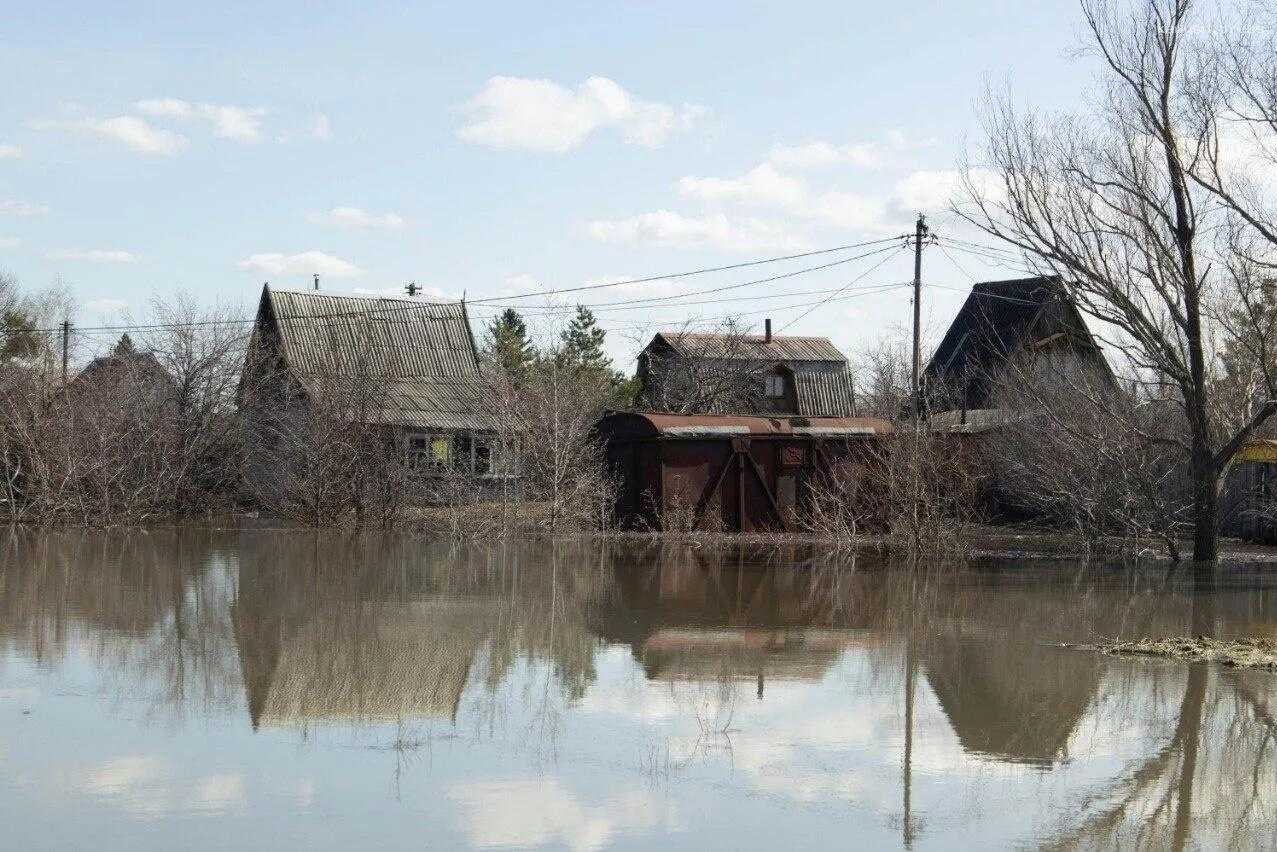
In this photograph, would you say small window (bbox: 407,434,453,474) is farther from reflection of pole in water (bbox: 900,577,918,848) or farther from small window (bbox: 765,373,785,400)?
reflection of pole in water (bbox: 900,577,918,848)

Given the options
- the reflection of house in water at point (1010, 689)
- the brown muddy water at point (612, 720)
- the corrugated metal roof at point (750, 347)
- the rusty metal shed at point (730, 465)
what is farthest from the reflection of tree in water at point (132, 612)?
the corrugated metal roof at point (750, 347)

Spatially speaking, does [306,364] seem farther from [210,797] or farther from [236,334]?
[210,797]

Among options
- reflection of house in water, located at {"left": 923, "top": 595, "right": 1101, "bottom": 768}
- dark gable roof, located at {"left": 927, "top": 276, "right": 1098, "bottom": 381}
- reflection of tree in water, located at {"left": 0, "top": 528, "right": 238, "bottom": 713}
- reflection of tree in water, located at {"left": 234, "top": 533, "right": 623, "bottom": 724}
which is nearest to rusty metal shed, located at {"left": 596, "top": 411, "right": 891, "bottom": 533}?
reflection of tree in water, located at {"left": 234, "top": 533, "right": 623, "bottom": 724}

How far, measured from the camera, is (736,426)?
3159cm

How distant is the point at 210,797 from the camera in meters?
7.73

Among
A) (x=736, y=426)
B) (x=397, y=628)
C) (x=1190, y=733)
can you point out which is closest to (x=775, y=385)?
(x=736, y=426)

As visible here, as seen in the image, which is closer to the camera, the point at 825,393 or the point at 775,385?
the point at 775,385

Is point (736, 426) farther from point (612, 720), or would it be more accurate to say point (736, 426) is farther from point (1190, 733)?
point (1190, 733)

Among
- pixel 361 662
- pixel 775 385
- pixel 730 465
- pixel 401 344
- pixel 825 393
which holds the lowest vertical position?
pixel 361 662

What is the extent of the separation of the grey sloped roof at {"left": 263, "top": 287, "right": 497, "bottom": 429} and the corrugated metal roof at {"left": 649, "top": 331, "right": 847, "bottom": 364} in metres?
8.23

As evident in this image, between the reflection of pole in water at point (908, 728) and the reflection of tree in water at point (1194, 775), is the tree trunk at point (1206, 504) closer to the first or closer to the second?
the reflection of pole in water at point (908, 728)

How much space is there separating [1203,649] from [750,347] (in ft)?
123

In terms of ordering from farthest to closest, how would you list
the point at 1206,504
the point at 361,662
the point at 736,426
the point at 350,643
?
the point at 736,426, the point at 1206,504, the point at 350,643, the point at 361,662

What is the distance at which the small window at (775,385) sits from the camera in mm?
51500
